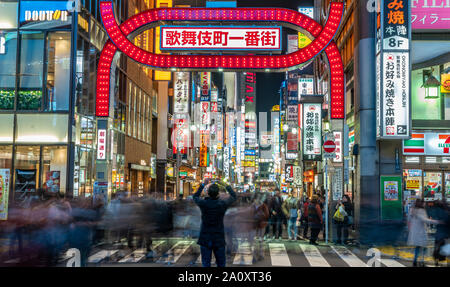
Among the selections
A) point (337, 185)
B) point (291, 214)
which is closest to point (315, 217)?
point (291, 214)

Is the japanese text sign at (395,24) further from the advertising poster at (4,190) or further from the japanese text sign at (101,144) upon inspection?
the advertising poster at (4,190)

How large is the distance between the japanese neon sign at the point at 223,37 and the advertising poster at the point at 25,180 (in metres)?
13.0

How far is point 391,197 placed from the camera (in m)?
24.0

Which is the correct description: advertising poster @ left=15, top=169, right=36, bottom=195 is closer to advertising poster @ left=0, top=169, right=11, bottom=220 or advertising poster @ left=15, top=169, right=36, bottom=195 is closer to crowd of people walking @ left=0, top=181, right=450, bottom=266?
advertising poster @ left=0, top=169, right=11, bottom=220

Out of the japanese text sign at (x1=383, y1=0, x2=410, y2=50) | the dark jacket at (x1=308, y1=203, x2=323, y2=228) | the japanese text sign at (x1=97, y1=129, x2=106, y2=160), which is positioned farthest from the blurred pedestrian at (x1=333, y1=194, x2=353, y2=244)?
the japanese text sign at (x1=97, y1=129, x2=106, y2=160)

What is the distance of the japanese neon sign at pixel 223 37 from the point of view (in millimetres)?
18688

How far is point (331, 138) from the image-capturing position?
21391 mm

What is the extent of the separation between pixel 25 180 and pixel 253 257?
1616 cm

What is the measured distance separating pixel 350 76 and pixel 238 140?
156089 millimetres

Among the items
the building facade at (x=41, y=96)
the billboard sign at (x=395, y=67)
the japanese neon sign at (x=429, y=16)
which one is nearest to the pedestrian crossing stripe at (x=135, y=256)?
the building facade at (x=41, y=96)

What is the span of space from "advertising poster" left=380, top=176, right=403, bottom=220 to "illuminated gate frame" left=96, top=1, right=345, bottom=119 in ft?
25.5

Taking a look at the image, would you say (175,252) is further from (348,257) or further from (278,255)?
(348,257)

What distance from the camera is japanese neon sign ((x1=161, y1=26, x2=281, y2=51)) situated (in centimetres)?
1869
